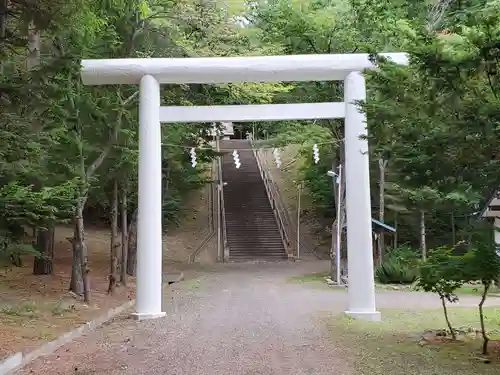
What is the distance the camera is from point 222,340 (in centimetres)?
851

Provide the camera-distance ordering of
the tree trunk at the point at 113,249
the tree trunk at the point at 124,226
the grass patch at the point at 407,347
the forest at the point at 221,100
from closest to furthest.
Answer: the forest at the point at 221,100 < the grass patch at the point at 407,347 < the tree trunk at the point at 113,249 < the tree trunk at the point at 124,226

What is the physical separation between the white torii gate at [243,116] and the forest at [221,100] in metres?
0.71

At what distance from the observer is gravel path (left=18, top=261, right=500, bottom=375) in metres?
6.75

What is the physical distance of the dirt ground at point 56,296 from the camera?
8914 millimetres

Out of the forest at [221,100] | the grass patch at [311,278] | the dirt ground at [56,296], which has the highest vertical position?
the forest at [221,100]

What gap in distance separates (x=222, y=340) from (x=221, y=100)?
945 cm

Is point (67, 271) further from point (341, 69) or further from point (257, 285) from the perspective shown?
point (341, 69)

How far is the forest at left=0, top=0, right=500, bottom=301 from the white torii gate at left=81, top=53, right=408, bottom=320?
0.71 meters

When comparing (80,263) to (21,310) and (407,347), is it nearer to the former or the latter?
(21,310)

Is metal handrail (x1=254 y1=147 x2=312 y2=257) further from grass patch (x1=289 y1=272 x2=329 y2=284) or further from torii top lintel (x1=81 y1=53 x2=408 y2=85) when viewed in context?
torii top lintel (x1=81 y1=53 x2=408 y2=85)

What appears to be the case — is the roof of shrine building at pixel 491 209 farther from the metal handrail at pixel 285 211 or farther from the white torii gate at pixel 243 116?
the metal handrail at pixel 285 211

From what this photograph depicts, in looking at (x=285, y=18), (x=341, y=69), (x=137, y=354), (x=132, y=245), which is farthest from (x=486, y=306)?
(x=132, y=245)

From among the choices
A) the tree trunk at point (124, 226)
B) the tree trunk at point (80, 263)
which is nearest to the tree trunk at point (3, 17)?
the tree trunk at point (80, 263)

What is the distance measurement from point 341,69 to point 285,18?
8329 mm
